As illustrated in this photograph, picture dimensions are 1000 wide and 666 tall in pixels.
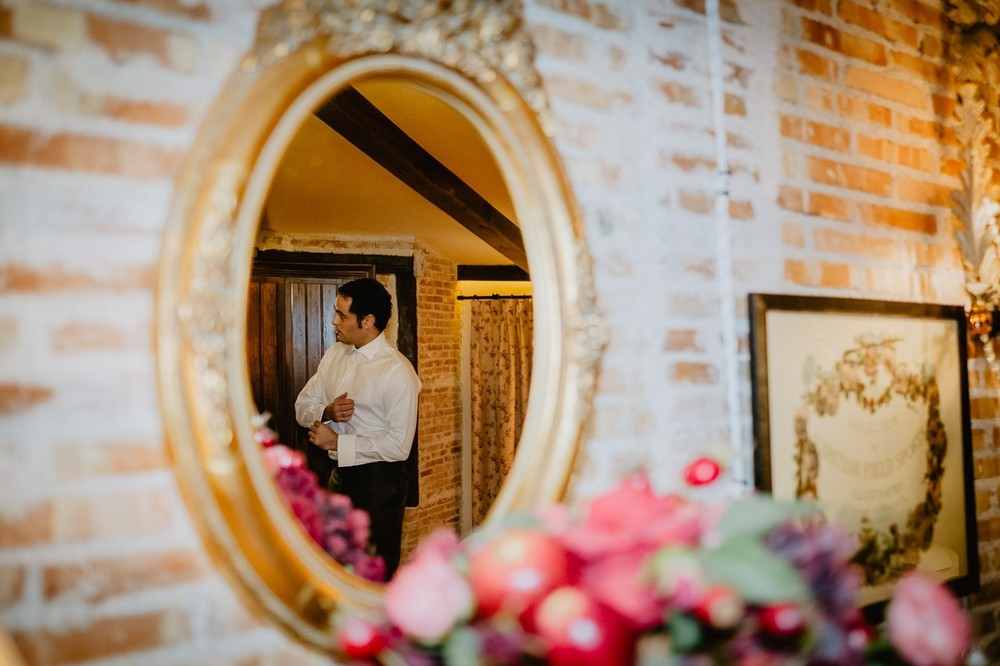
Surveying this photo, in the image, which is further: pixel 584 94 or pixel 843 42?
pixel 843 42

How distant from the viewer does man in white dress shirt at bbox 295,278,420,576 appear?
1.47 m

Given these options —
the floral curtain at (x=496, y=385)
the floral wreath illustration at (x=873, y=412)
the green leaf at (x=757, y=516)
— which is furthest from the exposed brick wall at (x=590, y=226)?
the floral curtain at (x=496, y=385)

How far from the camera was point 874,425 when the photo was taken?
4.76 feet

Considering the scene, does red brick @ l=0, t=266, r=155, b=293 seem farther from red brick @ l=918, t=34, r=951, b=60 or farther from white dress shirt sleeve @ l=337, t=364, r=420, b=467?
red brick @ l=918, t=34, r=951, b=60

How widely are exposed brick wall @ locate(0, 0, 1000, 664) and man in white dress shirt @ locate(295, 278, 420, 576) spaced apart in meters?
0.53

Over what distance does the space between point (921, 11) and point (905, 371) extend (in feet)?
3.02

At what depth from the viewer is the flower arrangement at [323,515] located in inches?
39.0

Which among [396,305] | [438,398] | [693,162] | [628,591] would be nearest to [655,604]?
[628,591]

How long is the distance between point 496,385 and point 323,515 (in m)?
4.32

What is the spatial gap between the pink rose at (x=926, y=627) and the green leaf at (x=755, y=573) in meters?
0.09

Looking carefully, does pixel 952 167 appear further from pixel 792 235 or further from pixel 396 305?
pixel 396 305

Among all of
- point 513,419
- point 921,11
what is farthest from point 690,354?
point 513,419

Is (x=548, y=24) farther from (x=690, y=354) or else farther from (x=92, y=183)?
(x=92, y=183)

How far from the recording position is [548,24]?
113 centimetres
